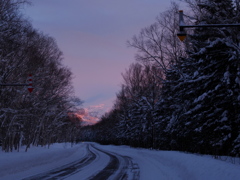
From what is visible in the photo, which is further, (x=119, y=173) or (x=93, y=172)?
(x=93, y=172)

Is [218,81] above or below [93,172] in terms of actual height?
above

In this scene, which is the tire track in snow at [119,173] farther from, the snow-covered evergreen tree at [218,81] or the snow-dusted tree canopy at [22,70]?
the snow-dusted tree canopy at [22,70]

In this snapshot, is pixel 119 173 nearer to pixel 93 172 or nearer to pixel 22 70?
pixel 93 172

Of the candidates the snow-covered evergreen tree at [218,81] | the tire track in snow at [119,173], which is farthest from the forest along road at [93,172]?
the snow-covered evergreen tree at [218,81]

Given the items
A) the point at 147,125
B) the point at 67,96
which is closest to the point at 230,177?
the point at 67,96

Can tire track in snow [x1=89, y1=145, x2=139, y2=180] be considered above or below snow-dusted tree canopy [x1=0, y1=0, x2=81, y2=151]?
below

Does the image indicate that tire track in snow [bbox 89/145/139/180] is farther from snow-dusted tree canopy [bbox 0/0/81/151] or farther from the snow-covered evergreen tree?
snow-dusted tree canopy [bbox 0/0/81/151]

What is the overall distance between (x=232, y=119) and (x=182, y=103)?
9430mm

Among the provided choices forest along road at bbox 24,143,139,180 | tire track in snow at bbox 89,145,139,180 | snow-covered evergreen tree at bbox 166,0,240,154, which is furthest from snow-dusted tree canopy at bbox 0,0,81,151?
snow-covered evergreen tree at bbox 166,0,240,154

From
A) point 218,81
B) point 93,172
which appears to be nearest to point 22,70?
point 93,172

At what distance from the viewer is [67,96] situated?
32406 millimetres

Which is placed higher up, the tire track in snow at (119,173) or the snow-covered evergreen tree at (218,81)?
the snow-covered evergreen tree at (218,81)

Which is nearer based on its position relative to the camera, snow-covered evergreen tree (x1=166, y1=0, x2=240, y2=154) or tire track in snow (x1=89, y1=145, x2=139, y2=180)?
tire track in snow (x1=89, y1=145, x2=139, y2=180)

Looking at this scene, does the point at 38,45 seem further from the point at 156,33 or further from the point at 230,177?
the point at 230,177
